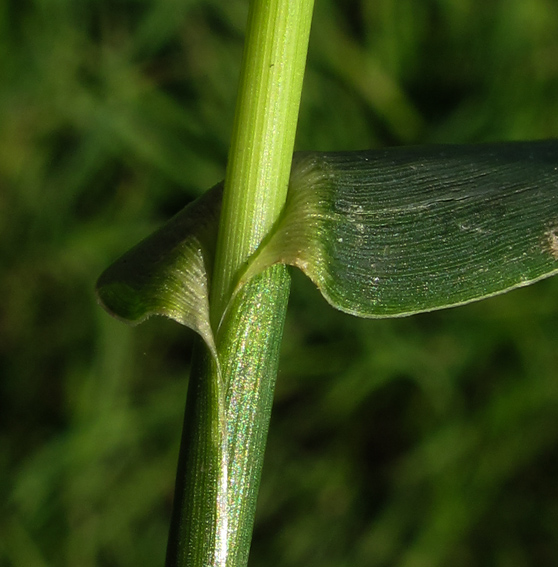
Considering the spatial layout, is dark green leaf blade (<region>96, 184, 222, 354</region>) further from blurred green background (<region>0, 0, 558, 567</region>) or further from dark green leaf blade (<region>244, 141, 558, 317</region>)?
blurred green background (<region>0, 0, 558, 567</region>)

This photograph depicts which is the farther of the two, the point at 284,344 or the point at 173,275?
the point at 284,344

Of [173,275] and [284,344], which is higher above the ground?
[284,344]

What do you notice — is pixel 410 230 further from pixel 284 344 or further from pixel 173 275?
pixel 284 344

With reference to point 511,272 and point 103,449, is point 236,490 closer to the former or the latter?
point 511,272

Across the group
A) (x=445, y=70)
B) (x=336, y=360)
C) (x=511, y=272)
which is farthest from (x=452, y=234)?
(x=445, y=70)

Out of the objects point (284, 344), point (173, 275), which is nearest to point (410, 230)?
point (173, 275)

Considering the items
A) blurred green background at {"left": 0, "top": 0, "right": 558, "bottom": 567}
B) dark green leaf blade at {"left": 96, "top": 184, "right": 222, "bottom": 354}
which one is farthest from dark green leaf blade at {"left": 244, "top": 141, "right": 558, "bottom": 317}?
blurred green background at {"left": 0, "top": 0, "right": 558, "bottom": 567}
